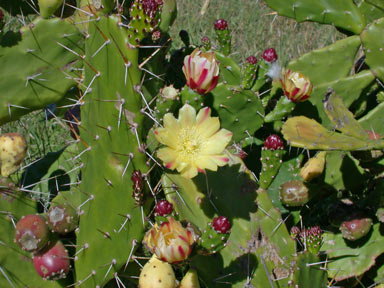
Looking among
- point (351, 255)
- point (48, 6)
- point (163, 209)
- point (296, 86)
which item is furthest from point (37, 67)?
point (351, 255)

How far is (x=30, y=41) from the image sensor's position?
157 cm

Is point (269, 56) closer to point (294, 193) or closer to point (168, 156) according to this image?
point (294, 193)

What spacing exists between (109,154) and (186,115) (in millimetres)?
229

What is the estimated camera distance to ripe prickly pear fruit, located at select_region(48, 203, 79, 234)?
138 centimetres

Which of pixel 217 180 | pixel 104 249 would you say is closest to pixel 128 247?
pixel 104 249

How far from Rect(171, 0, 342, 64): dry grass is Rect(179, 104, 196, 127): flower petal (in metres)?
1.79

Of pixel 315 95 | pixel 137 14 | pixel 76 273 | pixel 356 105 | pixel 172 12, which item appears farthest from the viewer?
pixel 356 105

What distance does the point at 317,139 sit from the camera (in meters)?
1.27

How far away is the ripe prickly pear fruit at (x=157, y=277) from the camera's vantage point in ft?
4.10

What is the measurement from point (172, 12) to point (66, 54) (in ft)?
1.25

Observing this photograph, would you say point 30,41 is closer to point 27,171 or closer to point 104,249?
point 27,171

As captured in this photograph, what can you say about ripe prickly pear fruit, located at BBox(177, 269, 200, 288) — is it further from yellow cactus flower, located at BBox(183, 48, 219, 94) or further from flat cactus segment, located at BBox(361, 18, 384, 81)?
flat cactus segment, located at BBox(361, 18, 384, 81)

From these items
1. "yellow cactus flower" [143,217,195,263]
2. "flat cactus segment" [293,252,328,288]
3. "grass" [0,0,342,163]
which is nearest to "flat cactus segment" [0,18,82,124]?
"yellow cactus flower" [143,217,195,263]

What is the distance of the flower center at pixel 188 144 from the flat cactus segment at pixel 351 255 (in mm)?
602
